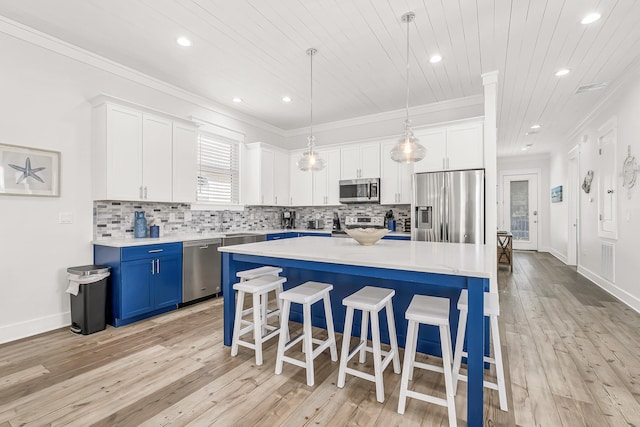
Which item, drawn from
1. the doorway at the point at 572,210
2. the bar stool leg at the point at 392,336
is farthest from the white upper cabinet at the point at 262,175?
the doorway at the point at 572,210

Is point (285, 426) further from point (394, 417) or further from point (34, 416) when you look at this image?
point (34, 416)

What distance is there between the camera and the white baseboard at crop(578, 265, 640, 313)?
370 cm

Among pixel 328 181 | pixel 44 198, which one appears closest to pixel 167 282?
pixel 44 198

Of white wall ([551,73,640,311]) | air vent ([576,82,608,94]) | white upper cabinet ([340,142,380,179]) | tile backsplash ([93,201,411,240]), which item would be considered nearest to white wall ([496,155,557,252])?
white wall ([551,73,640,311])

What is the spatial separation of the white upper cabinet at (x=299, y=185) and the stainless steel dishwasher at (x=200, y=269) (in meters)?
1.97

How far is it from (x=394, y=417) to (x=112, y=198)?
3.38 meters

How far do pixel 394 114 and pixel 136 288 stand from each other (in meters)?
4.48

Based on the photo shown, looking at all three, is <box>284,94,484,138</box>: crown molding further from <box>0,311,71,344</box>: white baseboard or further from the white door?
the white door

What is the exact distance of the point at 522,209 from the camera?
931 centimetres

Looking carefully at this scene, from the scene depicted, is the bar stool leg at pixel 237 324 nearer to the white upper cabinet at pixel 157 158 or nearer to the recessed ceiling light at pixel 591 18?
the white upper cabinet at pixel 157 158

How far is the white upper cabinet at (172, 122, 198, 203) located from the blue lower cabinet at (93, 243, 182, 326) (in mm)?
756

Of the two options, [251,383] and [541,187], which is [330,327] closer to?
[251,383]

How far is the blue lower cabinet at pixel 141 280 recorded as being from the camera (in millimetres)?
3225

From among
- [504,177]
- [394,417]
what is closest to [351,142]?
[394,417]
